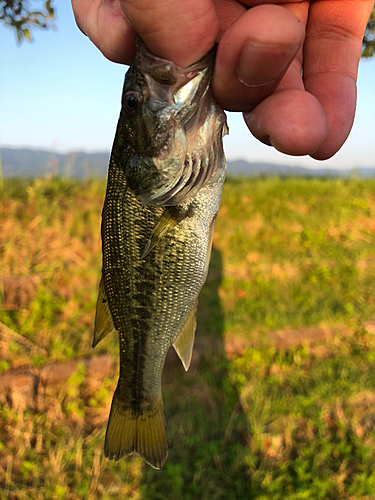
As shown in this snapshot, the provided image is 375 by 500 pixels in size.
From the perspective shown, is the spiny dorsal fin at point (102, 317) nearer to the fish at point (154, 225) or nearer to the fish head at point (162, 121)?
the fish at point (154, 225)

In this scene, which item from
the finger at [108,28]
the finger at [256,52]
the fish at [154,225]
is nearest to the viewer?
the finger at [256,52]

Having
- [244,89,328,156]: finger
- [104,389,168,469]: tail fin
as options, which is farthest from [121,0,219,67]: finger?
[104,389,168,469]: tail fin

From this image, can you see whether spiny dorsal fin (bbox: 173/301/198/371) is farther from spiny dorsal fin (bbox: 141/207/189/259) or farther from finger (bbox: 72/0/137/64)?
finger (bbox: 72/0/137/64)

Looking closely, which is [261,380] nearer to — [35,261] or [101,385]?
[101,385]

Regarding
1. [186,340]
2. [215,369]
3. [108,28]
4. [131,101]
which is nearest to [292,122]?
[131,101]

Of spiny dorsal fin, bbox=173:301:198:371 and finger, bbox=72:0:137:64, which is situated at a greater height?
finger, bbox=72:0:137:64

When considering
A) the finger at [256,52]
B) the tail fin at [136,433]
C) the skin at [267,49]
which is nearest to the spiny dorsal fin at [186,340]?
the tail fin at [136,433]

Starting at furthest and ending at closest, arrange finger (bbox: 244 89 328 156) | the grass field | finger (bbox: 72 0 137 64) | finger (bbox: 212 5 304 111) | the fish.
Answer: the grass field
finger (bbox: 72 0 137 64)
the fish
finger (bbox: 244 89 328 156)
finger (bbox: 212 5 304 111)
